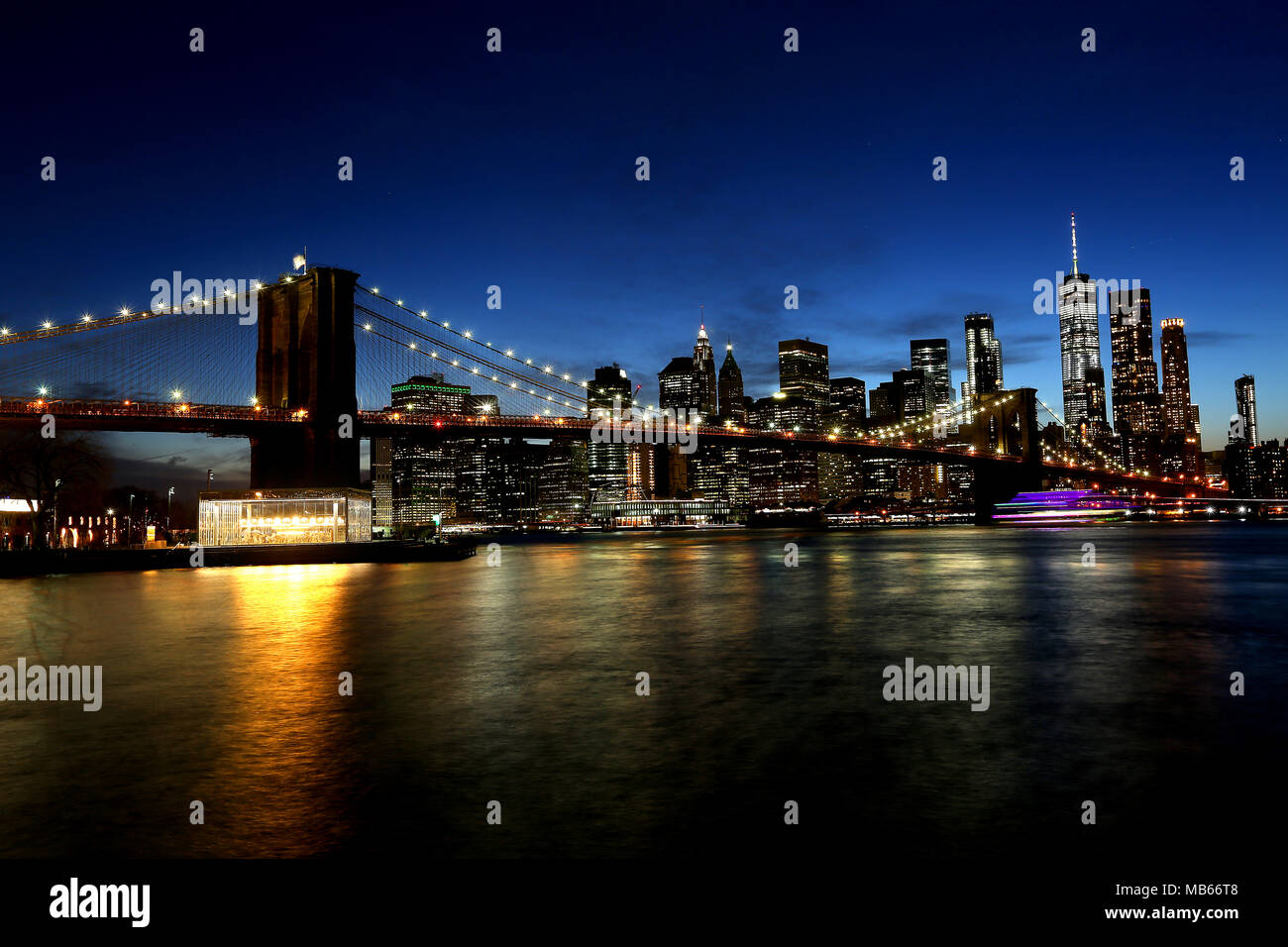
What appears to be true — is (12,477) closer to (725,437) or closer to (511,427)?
(511,427)

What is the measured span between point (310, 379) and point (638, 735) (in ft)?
187

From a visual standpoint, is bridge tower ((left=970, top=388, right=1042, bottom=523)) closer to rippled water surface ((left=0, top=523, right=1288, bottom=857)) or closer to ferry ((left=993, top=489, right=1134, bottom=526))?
ferry ((left=993, top=489, right=1134, bottom=526))

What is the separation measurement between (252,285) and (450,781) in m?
65.9

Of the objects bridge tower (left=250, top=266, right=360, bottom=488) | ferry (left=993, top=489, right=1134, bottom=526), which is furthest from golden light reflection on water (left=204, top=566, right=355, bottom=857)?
ferry (left=993, top=489, right=1134, bottom=526)

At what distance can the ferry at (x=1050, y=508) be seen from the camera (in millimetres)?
111675

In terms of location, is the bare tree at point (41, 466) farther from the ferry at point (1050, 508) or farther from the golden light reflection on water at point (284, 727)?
the ferry at point (1050, 508)

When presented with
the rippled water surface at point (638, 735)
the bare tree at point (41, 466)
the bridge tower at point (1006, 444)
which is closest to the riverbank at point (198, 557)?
the bare tree at point (41, 466)

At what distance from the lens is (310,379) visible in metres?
60.0

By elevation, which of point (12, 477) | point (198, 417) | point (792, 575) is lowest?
point (792, 575)

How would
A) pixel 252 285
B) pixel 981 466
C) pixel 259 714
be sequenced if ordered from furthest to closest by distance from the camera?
pixel 981 466, pixel 252 285, pixel 259 714

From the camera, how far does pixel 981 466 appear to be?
372 feet

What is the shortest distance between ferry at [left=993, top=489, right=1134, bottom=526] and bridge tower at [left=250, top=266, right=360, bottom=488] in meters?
87.0

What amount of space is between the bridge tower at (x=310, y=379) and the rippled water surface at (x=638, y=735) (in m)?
39.9
